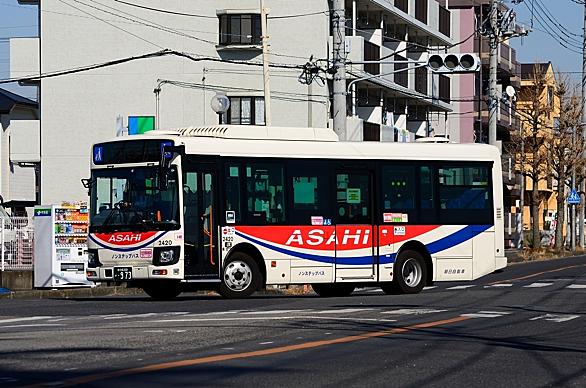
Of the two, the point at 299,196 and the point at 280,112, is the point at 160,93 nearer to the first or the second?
the point at 280,112

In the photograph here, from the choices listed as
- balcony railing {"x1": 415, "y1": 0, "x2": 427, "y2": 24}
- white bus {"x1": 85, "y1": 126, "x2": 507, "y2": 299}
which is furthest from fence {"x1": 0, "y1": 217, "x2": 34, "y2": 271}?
balcony railing {"x1": 415, "y1": 0, "x2": 427, "y2": 24}

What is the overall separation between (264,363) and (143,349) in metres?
1.63

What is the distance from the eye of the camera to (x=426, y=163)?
81.0 ft

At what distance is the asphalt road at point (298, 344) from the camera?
10391 millimetres

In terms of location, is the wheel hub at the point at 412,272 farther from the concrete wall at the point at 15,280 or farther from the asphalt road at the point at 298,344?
the concrete wall at the point at 15,280

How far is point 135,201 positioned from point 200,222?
1271 mm

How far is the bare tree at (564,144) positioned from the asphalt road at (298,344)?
4950 centimetres

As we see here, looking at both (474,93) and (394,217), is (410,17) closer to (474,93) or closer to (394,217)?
(474,93)

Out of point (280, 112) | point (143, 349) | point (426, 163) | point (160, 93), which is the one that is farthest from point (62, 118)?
point (143, 349)

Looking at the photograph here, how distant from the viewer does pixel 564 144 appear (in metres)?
69.6

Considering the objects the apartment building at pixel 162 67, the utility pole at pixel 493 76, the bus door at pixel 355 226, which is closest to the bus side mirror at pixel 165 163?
the bus door at pixel 355 226

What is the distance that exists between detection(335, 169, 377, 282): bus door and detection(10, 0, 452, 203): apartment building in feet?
76.4

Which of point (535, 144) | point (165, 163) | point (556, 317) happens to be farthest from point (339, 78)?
point (535, 144)

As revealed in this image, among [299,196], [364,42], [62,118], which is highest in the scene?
[364,42]
